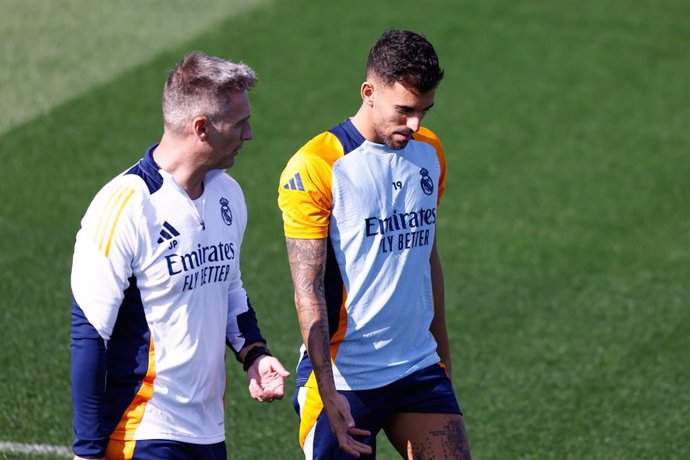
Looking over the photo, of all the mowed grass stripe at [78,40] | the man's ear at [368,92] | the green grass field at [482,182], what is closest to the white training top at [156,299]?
the man's ear at [368,92]

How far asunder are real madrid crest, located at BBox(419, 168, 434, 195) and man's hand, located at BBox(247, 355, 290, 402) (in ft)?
3.67

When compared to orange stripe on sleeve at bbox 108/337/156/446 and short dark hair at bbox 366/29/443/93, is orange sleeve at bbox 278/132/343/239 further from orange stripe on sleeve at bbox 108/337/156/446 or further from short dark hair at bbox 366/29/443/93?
orange stripe on sleeve at bbox 108/337/156/446

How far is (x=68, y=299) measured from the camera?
8.66 metres

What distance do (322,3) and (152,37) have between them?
2655 mm

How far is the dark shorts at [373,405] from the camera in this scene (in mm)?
4738

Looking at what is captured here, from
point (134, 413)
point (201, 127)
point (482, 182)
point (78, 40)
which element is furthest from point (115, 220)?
point (78, 40)

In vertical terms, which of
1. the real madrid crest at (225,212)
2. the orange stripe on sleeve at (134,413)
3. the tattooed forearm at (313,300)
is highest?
the real madrid crest at (225,212)

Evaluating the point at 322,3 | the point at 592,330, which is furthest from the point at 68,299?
the point at 322,3

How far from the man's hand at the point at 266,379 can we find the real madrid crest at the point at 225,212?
553 millimetres

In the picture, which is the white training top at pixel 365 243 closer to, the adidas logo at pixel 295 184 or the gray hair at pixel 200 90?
the adidas logo at pixel 295 184

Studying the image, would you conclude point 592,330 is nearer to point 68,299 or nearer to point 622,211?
point 622,211

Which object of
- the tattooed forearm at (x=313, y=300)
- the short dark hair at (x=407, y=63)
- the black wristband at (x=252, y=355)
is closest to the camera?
the black wristband at (x=252, y=355)

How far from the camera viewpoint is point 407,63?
4613mm

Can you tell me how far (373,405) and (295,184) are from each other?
102 centimetres
